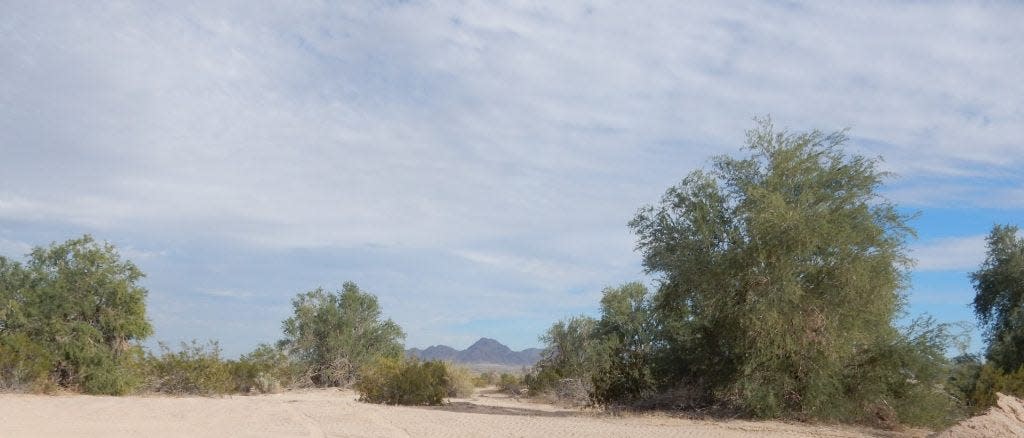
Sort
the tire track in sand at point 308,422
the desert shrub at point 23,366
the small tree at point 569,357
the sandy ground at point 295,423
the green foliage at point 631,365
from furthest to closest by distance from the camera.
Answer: the small tree at point 569,357, the green foliage at point 631,365, the desert shrub at point 23,366, the tire track in sand at point 308,422, the sandy ground at point 295,423

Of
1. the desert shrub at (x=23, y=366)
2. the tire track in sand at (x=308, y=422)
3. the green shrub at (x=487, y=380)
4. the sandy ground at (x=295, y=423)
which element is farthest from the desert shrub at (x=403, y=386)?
the green shrub at (x=487, y=380)

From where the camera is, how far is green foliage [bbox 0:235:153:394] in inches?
890

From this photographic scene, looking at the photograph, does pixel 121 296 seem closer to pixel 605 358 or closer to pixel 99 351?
pixel 99 351


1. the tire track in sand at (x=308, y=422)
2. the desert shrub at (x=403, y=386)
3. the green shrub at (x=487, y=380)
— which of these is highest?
the green shrub at (x=487, y=380)

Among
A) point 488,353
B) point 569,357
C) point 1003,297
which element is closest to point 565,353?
point 569,357

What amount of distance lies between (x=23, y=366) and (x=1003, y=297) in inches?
1310

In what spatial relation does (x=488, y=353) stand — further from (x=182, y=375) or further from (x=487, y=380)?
(x=182, y=375)

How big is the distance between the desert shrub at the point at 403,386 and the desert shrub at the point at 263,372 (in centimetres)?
657

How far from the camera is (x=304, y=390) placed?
33.0 meters

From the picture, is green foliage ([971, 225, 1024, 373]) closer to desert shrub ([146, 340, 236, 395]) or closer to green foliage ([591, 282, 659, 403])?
green foliage ([591, 282, 659, 403])

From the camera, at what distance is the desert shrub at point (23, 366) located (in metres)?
20.7

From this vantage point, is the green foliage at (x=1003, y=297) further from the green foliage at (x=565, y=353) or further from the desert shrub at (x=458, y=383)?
the desert shrub at (x=458, y=383)

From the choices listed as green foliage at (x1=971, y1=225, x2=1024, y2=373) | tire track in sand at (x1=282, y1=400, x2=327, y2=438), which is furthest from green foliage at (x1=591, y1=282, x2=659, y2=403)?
green foliage at (x1=971, y1=225, x2=1024, y2=373)

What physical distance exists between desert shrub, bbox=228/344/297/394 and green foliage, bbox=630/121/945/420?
60.8ft
